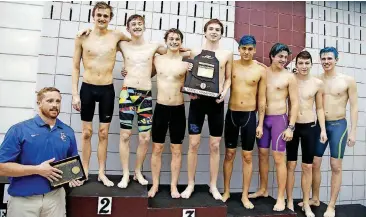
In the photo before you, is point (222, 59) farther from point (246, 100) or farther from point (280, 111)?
point (280, 111)

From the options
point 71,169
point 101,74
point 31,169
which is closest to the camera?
point 31,169

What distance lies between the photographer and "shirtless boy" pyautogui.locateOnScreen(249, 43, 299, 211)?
9.40 feet

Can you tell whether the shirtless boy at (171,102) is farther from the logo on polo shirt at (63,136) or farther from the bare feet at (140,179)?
the logo on polo shirt at (63,136)

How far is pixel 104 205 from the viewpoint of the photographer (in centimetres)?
236

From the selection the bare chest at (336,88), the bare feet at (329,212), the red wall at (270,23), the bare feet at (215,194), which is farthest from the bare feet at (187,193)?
the red wall at (270,23)

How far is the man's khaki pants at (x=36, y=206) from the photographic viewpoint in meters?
1.95

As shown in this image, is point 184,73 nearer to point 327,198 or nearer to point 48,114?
point 48,114

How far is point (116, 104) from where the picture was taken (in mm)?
3375

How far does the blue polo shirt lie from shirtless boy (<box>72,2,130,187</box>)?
66 cm

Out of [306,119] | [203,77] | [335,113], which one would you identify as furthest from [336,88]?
[203,77]

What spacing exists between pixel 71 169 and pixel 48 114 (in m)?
0.45

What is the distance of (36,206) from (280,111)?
7.96 feet

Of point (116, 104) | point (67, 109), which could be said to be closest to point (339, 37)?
point (116, 104)

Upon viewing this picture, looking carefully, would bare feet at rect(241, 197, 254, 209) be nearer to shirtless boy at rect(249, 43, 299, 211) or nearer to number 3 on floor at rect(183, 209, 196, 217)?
shirtless boy at rect(249, 43, 299, 211)
